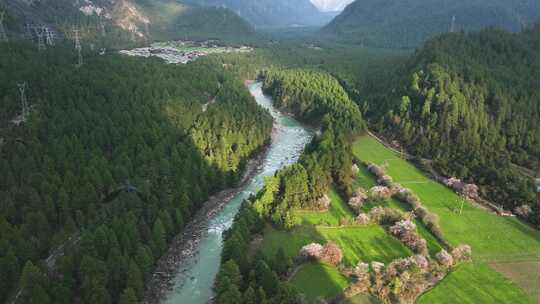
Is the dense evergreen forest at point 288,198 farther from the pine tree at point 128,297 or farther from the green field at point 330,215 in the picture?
the pine tree at point 128,297

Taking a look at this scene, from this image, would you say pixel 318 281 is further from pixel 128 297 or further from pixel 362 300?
pixel 128 297

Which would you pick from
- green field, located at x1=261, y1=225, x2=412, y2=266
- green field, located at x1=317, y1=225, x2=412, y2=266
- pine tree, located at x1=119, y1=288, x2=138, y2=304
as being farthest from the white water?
green field, located at x1=317, y1=225, x2=412, y2=266

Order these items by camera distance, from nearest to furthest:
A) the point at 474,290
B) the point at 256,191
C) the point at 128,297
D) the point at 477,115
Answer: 1. the point at 128,297
2. the point at 474,290
3. the point at 256,191
4. the point at 477,115

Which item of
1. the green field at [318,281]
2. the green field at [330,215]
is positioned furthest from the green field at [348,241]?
the green field at [318,281]

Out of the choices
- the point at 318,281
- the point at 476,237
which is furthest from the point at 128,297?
the point at 476,237

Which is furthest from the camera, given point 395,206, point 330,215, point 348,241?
point 395,206

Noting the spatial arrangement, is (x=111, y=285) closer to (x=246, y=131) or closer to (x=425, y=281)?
(x=425, y=281)
